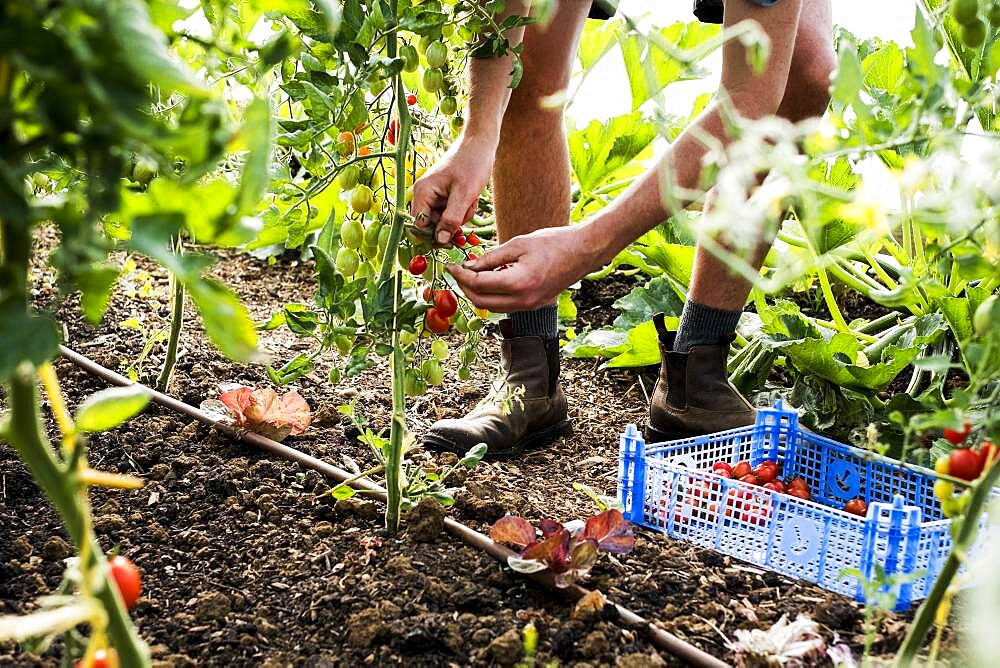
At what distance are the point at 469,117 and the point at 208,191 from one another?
1.13m

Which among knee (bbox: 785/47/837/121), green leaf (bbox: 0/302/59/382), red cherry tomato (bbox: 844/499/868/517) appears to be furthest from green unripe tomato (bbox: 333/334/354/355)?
knee (bbox: 785/47/837/121)

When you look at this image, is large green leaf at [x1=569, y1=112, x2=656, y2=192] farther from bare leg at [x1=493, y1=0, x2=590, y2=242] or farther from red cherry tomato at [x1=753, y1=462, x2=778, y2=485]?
red cherry tomato at [x1=753, y1=462, x2=778, y2=485]

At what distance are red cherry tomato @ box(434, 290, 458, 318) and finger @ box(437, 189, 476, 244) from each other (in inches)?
3.3

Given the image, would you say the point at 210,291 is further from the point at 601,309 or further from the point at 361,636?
the point at 601,309

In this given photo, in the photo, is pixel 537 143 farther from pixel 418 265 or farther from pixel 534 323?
pixel 418 265

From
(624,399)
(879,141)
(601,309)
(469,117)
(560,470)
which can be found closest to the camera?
(879,141)

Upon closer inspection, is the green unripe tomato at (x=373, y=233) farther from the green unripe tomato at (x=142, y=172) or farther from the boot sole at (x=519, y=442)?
the boot sole at (x=519, y=442)

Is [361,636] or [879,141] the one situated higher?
[879,141]

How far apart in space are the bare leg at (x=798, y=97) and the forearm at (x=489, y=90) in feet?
1.79

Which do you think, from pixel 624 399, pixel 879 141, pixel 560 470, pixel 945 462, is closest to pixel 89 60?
pixel 879 141

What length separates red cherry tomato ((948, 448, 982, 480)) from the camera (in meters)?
0.94

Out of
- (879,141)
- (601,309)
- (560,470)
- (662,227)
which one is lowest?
(560,470)

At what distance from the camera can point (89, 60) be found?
521 millimetres

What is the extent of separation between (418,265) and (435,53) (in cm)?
30
